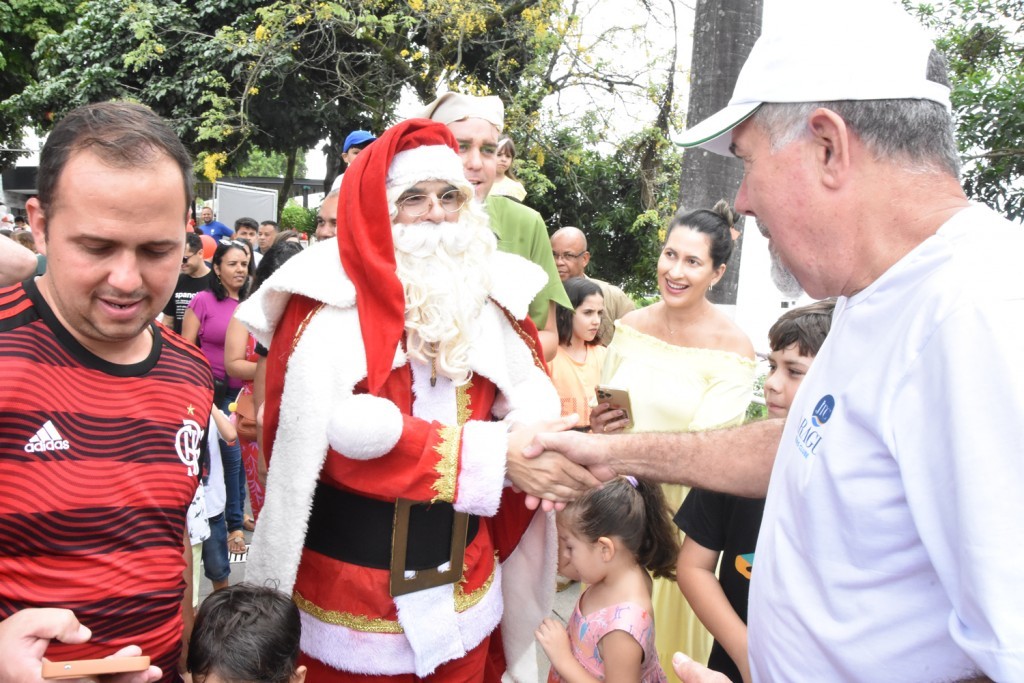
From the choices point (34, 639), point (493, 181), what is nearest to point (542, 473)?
point (34, 639)

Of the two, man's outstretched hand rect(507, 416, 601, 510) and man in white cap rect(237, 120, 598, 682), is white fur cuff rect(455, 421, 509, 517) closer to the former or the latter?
man in white cap rect(237, 120, 598, 682)

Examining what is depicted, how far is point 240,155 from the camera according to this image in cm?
1728

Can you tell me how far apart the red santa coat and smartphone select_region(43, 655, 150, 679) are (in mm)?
723

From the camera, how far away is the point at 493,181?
357 centimetres

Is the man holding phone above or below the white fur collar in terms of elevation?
below

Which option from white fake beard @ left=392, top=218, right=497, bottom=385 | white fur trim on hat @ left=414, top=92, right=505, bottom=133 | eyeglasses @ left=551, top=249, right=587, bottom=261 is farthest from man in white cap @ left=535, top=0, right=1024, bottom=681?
eyeglasses @ left=551, top=249, right=587, bottom=261

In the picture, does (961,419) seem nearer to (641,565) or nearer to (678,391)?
(641,565)

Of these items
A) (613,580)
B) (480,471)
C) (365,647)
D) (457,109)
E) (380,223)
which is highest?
(457,109)

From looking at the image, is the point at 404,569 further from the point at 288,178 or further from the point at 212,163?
the point at 288,178

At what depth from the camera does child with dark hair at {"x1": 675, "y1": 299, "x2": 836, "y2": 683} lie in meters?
2.28

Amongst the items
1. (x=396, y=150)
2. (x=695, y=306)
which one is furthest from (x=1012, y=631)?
(x=695, y=306)

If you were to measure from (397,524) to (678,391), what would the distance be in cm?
176

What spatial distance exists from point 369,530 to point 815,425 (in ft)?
4.40

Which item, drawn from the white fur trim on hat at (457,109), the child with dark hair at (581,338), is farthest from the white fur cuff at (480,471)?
the child with dark hair at (581,338)
